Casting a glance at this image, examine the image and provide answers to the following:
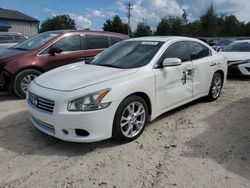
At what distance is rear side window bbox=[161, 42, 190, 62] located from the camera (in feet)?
15.7

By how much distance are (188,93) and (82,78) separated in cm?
218

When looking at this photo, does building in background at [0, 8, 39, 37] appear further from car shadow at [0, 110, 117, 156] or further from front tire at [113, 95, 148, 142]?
front tire at [113, 95, 148, 142]

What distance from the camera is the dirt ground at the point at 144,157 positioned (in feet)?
10.1

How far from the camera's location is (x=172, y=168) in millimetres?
3332

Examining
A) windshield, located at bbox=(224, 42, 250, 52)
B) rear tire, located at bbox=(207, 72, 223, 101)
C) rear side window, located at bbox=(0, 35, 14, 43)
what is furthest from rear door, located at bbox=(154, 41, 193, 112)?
rear side window, located at bbox=(0, 35, 14, 43)

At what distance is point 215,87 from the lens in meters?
6.20

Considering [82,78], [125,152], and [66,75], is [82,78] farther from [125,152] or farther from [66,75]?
[125,152]

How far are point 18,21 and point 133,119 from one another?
36507 mm

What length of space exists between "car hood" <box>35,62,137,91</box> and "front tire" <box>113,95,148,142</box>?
0.44m

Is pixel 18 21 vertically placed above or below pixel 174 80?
above

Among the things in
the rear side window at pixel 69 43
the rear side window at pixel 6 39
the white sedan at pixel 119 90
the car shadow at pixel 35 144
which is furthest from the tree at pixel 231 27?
the car shadow at pixel 35 144

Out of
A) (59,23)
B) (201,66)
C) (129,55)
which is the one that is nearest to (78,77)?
(129,55)

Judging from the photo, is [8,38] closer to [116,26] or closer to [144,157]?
[144,157]

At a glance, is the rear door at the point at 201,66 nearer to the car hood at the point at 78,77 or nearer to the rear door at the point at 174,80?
the rear door at the point at 174,80
